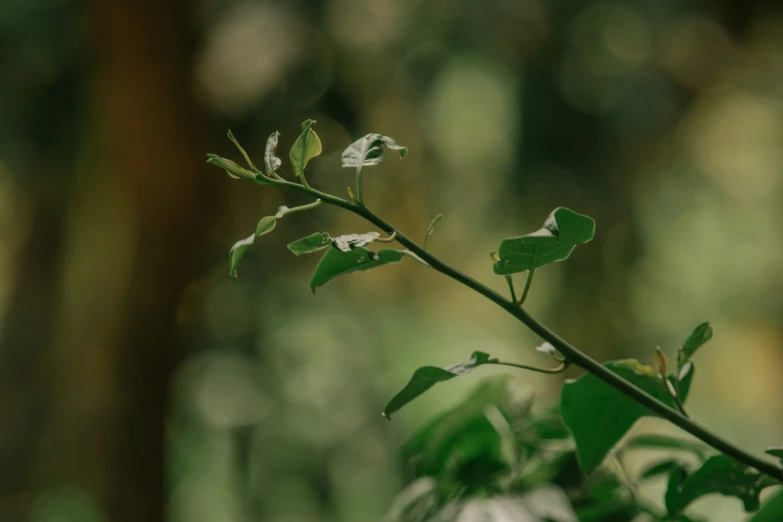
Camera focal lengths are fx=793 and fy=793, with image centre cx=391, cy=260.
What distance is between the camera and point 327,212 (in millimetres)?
1830

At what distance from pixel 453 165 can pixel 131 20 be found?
3.16 feet

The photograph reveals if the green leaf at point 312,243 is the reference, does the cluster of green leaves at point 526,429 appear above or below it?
below

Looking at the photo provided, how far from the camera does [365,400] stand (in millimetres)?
2123

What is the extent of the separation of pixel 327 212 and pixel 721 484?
1.54 metres

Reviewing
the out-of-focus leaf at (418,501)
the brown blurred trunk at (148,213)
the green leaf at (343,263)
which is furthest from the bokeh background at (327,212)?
the green leaf at (343,263)

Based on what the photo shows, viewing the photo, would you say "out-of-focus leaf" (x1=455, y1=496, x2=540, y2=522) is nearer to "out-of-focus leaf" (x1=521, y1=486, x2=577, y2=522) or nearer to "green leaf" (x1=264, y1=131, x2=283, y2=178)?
"out-of-focus leaf" (x1=521, y1=486, x2=577, y2=522)

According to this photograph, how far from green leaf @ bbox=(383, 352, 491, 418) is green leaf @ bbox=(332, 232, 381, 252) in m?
0.06

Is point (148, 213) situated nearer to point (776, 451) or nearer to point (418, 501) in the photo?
point (418, 501)

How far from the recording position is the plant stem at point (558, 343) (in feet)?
0.86

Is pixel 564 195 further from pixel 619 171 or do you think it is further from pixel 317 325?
pixel 317 325

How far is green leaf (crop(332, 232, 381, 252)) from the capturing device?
0.83 feet

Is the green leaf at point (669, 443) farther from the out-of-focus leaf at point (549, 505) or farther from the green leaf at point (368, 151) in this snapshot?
the green leaf at point (368, 151)

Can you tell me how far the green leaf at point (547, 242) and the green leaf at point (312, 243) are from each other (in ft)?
0.20

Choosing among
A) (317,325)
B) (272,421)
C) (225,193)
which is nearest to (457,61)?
(225,193)
